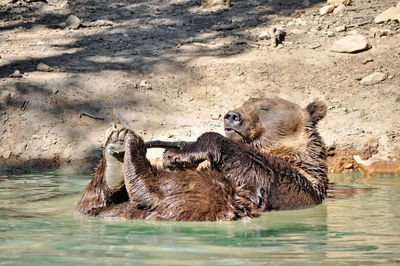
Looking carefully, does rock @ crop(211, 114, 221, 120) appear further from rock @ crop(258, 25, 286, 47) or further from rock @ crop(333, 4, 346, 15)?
rock @ crop(333, 4, 346, 15)

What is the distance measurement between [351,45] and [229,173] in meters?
7.37

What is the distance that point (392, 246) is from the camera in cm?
547

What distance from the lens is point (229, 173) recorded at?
711 cm

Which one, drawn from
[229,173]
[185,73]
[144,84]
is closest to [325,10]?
[185,73]

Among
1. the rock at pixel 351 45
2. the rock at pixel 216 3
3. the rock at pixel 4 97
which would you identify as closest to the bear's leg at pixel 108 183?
the rock at pixel 4 97

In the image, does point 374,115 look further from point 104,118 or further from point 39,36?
point 39,36

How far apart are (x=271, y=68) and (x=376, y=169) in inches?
135

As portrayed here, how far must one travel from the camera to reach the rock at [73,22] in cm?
1639

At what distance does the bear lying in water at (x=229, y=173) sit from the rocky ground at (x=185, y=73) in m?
3.00

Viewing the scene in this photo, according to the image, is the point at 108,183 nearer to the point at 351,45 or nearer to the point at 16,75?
the point at 16,75

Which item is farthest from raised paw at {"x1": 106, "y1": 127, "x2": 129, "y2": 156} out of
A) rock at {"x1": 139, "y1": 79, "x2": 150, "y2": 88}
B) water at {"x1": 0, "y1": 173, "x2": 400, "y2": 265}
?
rock at {"x1": 139, "y1": 79, "x2": 150, "y2": 88}

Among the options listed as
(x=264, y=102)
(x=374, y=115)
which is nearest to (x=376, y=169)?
(x=374, y=115)

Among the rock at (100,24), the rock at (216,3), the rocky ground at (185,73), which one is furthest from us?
the rock at (216,3)

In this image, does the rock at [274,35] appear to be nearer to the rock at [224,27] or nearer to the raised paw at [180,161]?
the rock at [224,27]
